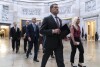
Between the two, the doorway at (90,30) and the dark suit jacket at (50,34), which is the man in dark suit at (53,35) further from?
the doorway at (90,30)

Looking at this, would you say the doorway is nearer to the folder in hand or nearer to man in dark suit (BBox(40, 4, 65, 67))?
man in dark suit (BBox(40, 4, 65, 67))

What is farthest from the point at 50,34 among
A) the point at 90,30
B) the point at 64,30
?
the point at 90,30

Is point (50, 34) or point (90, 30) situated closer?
point (50, 34)

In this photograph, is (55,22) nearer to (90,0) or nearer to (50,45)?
(50,45)

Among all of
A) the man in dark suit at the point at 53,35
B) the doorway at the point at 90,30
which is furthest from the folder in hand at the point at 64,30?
the doorway at the point at 90,30

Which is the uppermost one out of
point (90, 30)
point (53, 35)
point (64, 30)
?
point (64, 30)

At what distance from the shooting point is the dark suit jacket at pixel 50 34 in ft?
15.8

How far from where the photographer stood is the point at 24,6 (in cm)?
4025

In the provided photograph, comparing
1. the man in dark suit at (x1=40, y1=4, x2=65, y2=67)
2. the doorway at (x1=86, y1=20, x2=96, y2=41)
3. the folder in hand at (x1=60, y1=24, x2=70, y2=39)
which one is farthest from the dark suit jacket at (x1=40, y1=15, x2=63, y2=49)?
the doorway at (x1=86, y1=20, x2=96, y2=41)

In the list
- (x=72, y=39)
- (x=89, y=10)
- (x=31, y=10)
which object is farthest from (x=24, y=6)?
(x=72, y=39)

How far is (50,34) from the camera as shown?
4773mm

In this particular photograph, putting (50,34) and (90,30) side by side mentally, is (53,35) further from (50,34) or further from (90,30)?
(90,30)

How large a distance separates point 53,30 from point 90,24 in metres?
28.1

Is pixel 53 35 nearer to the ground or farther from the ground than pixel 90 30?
farther from the ground
